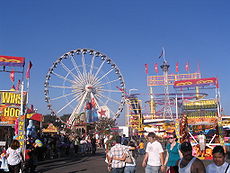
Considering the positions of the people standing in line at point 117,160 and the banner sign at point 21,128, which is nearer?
the people standing in line at point 117,160

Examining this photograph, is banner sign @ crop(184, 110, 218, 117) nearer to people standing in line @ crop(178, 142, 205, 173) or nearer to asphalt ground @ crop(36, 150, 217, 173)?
asphalt ground @ crop(36, 150, 217, 173)

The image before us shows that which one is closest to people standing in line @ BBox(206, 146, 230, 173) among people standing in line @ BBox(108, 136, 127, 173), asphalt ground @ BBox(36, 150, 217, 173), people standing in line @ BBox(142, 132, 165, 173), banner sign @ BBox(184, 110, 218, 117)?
people standing in line @ BBox(142, 132, 165, 173)

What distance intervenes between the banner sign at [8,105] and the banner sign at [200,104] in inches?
349

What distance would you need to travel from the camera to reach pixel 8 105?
10.4 meters

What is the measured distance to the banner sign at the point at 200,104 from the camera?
46.8 feet

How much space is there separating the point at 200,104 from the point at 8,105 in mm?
9736

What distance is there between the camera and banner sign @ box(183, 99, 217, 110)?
14.2 meters

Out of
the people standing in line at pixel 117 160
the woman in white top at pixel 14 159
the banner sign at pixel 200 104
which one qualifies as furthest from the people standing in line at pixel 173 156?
the banner sign at pixel 200 104

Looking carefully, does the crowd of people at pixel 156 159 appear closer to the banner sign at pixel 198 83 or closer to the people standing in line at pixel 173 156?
the people standing in line at pixel 173 156

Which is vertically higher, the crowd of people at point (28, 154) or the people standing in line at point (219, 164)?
the people standing in line at point (219, 164)

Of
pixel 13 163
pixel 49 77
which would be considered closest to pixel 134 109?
pixel 49 77

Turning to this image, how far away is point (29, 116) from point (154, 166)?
30.5ft

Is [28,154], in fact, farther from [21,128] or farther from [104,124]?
[104,124]

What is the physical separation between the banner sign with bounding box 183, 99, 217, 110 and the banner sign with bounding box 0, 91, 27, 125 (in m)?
8.85
